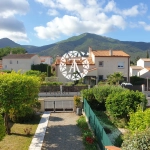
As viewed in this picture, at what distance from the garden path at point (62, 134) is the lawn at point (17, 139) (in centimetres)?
94

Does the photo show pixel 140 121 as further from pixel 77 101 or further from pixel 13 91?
pixel 77 101

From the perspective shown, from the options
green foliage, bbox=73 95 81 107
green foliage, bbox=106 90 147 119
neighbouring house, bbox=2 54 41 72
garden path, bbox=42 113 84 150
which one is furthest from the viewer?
neighbouring house, bbox=2 54 41 72

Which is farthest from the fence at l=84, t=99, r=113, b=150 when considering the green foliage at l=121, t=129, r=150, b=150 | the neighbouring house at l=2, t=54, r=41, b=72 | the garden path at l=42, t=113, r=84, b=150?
the neighbouring house at l=2, t=54, r=41, b=72

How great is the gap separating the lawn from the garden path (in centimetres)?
94

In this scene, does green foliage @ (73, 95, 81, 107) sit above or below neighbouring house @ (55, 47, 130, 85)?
below

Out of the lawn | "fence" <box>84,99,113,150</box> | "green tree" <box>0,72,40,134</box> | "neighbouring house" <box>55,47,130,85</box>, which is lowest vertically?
the lawn

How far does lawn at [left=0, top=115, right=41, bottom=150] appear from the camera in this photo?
33.7 ft

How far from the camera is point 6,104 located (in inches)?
441

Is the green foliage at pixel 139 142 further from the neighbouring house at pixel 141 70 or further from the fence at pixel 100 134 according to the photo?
the neighbouring house at pixel 141 70

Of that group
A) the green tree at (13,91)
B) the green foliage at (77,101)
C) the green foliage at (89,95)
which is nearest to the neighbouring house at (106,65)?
the green foliage at (89,95)

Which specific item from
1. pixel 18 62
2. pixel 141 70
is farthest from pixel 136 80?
pixel 18 62

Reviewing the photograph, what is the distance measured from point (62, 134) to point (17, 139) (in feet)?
8.97

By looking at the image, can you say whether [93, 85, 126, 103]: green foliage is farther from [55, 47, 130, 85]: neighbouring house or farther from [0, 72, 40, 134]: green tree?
[55, 47, 130, 85]: neighbouring house

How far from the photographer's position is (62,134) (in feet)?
40.4
